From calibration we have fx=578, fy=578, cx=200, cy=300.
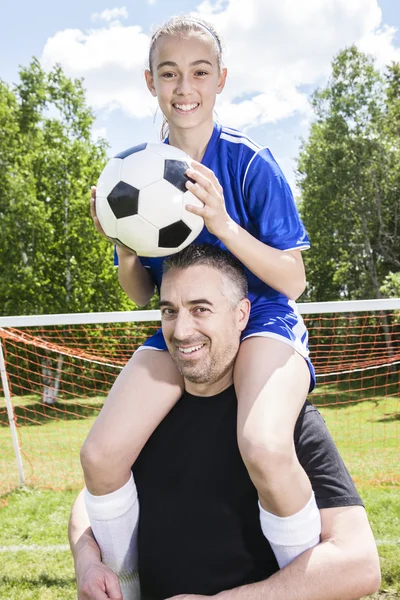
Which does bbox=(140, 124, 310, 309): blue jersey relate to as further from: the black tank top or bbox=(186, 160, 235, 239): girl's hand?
the black tank top

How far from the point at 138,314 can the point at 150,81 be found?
332 centimetres

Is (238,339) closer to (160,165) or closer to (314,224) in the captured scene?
(160,165)

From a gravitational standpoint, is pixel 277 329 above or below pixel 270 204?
below

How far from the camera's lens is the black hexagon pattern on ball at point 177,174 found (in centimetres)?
232

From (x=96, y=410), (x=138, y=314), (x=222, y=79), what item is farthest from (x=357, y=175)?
(x=222, y=79)

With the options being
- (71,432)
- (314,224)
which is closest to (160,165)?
(71,432)

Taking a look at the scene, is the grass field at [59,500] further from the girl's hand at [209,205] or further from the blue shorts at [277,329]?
the girl's hand at [209,205]

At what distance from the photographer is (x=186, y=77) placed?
255 centimetres

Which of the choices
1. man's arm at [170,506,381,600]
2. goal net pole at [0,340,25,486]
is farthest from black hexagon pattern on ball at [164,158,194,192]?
goal net pole at [0,340,25,486]

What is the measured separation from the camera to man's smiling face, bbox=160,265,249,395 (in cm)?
231

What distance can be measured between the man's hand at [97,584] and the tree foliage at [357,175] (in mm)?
20855

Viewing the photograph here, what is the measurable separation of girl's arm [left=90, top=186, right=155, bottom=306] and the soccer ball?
194mm

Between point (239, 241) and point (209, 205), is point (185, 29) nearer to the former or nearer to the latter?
point (209, 205)

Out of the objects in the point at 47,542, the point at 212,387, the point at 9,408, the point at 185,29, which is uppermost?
the point at 185,29
